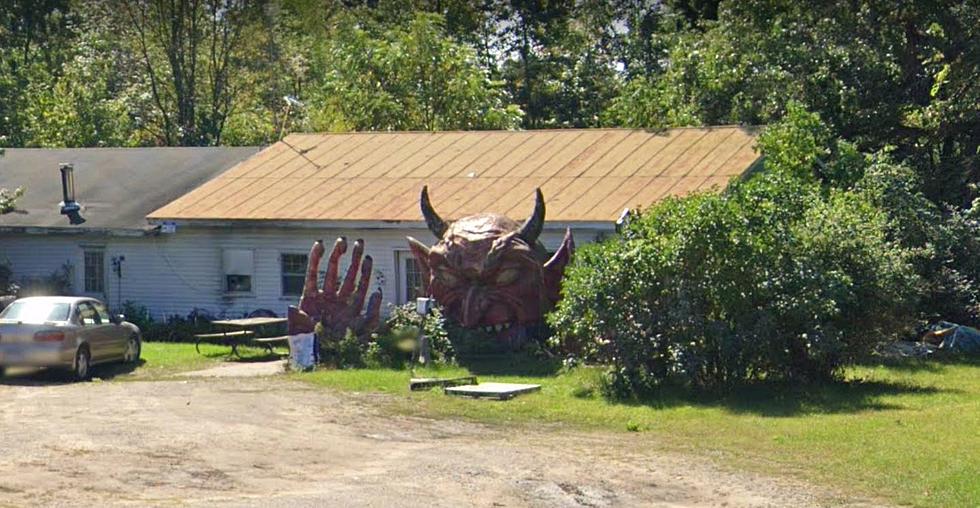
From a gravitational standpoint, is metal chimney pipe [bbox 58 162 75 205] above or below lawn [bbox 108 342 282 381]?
above

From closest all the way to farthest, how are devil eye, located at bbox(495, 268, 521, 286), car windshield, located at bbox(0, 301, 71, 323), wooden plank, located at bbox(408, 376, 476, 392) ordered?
wooden plank, located at bbox(408, 376, 476, 392) < car windshield, located at bbox(0, 301, 71, 323) < devil eye, located at bbox(495, 268, 521, 286)

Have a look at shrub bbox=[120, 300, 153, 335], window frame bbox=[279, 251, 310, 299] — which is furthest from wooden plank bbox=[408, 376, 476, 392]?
shrub bbox=[120, 300, 153, 335]

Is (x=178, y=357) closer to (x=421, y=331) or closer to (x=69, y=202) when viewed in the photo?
(x=421, y=331)

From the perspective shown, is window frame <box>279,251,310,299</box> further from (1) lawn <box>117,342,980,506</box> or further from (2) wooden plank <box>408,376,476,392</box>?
(2) wooden plank <box>408,376,476,392</box>

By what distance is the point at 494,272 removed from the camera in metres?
26.0

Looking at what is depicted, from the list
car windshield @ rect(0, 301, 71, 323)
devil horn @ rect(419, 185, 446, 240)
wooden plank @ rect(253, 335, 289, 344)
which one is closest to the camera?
car windshield @ rect(0, 301, 71, 323)

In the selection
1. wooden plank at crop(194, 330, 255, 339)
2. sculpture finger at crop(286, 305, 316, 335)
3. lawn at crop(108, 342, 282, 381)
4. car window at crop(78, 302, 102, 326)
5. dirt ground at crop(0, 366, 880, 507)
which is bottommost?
dirt ground at crop(0, 366, 880, 507)

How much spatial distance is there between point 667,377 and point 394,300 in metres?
9.78

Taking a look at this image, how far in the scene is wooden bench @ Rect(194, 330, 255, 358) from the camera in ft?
96.4

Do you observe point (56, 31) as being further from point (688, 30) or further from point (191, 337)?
point (191, 337)

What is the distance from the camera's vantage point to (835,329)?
21.7m

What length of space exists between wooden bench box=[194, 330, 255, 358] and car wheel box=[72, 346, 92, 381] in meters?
3.44

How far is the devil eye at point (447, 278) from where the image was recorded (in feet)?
86.9

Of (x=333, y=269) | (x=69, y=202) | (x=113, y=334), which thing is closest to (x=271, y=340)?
(x=333, y=269)
